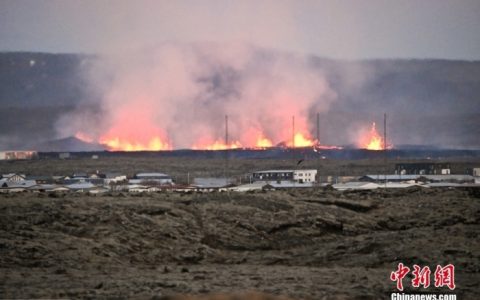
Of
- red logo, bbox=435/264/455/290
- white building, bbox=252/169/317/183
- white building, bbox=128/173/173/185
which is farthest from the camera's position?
white building, bbox=128/173/173/185

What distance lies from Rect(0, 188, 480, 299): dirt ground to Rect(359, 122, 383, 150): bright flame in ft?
156

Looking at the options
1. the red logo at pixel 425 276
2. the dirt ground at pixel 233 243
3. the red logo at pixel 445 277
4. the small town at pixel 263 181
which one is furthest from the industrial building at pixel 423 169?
the red logo at pixel 445 277

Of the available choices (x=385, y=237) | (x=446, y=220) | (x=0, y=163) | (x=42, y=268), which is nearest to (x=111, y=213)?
(x=42, y=268)

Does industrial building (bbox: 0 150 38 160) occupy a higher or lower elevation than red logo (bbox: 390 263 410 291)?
higher

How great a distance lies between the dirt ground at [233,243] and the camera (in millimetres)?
19922

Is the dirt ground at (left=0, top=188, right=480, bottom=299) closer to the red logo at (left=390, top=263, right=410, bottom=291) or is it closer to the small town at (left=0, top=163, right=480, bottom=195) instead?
the red logo at (left=390, top=263, right=410, bottom=291)

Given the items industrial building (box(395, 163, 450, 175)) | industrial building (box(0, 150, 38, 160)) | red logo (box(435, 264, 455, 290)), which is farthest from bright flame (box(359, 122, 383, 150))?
red logo (box(435, 264, 455, 290))

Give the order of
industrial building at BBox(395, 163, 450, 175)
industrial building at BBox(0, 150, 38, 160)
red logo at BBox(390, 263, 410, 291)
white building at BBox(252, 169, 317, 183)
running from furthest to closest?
industrial building at BBox(0, 150, 38, 160) → industrial building at BBox(395, 163, 450, 175) → white building at BBox(252, 169, 317, 183) → red logo at BBox(390, 263, 410, 291)

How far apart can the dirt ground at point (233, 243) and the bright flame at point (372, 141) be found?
47.6 meters

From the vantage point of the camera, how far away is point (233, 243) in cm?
2553

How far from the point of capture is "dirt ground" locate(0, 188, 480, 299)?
1992 cm

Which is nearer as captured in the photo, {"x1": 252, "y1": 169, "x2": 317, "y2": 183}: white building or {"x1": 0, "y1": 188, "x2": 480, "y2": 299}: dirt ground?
{"x1": 0, "y1": 188, "x2": 480, "y2": 299}: dirt ground

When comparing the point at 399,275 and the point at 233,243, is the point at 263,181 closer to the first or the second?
the point at 233,243

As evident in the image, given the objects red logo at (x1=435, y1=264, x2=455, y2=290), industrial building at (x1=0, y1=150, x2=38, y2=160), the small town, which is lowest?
red logo at (x1=435, y1=264, x2=455, y2=290)
